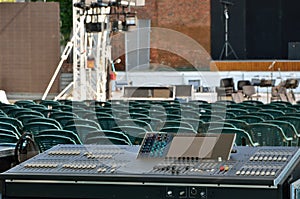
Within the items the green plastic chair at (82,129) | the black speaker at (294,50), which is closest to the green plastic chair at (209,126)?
the green plastic chair at (82,129)

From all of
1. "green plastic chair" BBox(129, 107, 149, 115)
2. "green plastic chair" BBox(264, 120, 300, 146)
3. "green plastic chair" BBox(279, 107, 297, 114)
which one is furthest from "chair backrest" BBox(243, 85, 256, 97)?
"green plastic chair" BBox(264, 120, 300, 146)

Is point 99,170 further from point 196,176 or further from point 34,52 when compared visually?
point 34,52

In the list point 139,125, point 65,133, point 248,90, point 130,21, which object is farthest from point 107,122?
point 248,90

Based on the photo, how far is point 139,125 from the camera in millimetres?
9688

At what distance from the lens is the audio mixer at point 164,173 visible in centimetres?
324

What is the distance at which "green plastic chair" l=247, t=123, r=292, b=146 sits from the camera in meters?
8.84

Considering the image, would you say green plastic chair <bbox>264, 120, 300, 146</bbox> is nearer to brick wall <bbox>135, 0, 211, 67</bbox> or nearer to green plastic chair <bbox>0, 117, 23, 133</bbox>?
green plastic chair <bbox>0, 117, 23, 133</bbox>

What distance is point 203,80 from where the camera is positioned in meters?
25.0

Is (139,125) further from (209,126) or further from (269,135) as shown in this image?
(269,135)

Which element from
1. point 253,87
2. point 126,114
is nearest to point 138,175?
point 126,114

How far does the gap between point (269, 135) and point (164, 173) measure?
18.7 ft

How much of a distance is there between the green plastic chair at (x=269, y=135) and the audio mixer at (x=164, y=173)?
Answer: 508 centimetres

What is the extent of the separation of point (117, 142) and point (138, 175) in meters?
3.91

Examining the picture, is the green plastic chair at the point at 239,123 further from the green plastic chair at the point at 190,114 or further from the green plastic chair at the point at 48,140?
the green plastic chair at the point at 48,140
